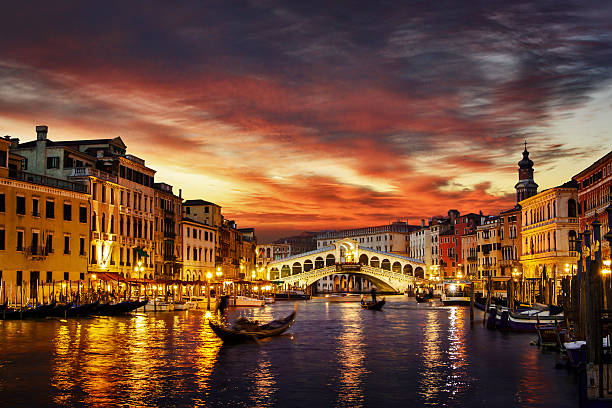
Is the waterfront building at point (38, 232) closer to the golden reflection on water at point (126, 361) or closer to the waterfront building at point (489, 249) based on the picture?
the golden reflection on water at point (126, 361)

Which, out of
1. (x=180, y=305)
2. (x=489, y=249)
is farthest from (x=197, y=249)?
(x=489, y=249)

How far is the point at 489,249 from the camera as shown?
87750 millimetres

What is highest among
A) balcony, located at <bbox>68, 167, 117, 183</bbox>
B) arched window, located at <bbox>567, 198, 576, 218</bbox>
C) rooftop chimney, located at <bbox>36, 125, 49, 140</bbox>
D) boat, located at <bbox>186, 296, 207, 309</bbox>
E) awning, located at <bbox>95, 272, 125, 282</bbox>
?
rooftop chimney, located at <bbox>36, 125, 49, 140</bbox>

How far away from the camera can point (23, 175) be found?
146 ft

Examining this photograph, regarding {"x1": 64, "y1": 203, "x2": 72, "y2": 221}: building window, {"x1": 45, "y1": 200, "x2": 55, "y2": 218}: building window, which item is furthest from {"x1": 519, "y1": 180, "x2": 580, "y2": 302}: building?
{"x1": 45, "y1": 200, "x2": 55, "y2": 218}: building window

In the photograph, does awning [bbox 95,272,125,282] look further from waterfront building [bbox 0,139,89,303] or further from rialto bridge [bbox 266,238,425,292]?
rialto bridge [bbox 266,238,425,292]

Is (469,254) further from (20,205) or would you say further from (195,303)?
(20,205)

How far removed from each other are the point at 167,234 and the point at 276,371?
44.7m

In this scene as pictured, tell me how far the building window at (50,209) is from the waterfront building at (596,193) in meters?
31.5

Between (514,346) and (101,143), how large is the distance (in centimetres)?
3559

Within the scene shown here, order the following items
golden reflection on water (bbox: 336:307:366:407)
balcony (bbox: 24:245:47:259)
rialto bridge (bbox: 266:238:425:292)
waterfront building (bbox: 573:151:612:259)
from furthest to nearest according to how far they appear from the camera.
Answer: rialto bridge (bbox: 266:238:425:292), waterfront building (bbox: 573:151:612:259), balcony (bbox: 24:245:47:259), golden reflection on water (bbox: 336:307:366:407)

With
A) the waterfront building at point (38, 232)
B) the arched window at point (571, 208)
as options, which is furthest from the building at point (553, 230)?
the waterfront building at point (38, 232)

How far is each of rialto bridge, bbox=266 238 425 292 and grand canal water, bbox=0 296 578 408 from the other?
65097mm

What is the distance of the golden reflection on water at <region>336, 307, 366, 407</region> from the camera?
16.6 metres
